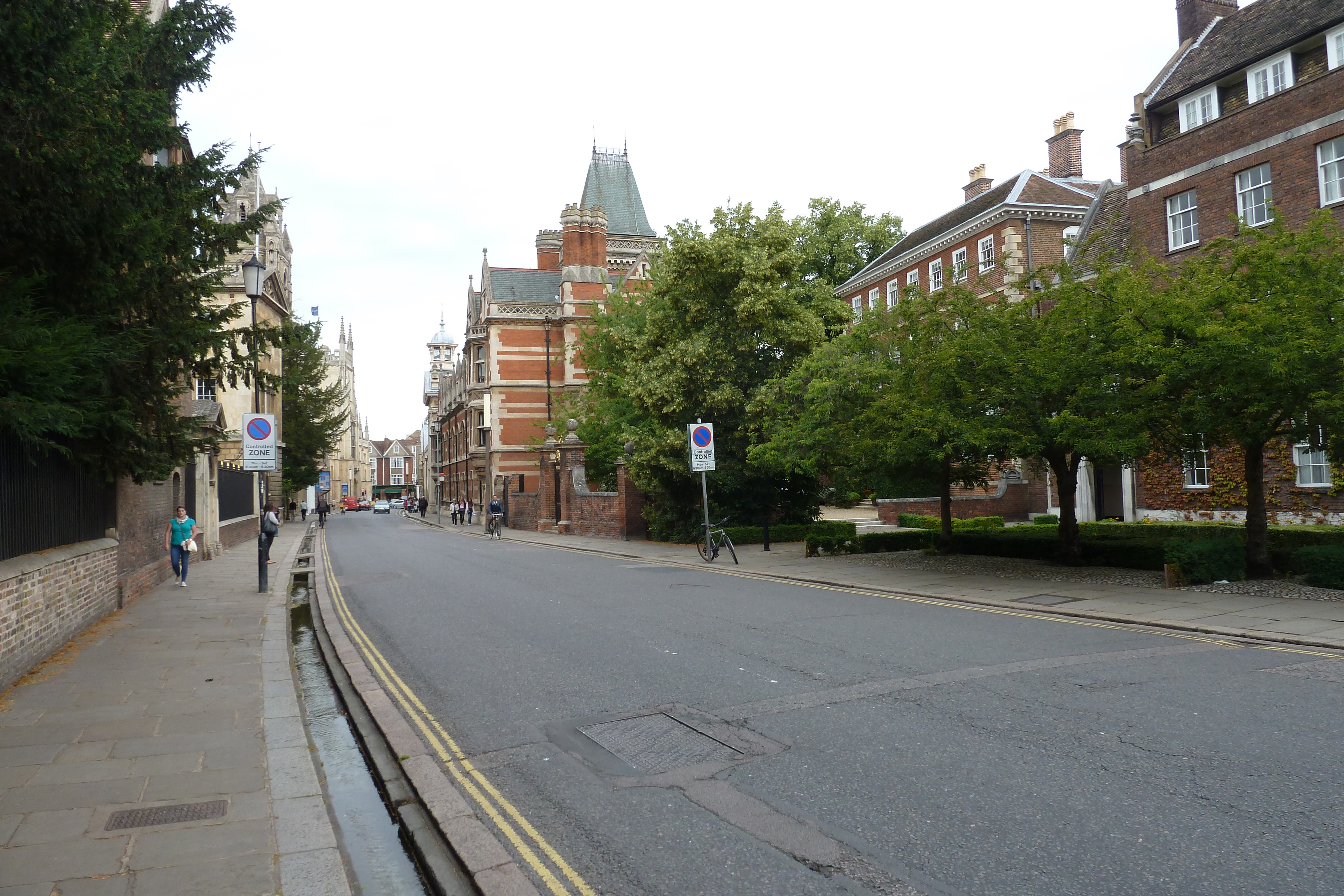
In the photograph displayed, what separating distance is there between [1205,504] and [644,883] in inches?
944

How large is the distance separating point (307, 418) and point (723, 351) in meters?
36.5

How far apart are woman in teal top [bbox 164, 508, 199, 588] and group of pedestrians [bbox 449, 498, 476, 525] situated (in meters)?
32.8

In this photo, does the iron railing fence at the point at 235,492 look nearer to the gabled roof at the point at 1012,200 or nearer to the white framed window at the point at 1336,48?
the gabled roof at the point at 1012,200

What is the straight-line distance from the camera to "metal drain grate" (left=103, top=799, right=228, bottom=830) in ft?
15.6

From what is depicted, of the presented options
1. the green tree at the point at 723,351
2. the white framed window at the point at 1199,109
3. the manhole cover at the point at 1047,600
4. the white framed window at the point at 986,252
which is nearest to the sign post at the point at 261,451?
the green tree at the point at 723,351

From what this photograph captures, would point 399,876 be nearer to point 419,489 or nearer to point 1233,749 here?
point 1233,749

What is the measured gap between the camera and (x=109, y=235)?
880 centimetres

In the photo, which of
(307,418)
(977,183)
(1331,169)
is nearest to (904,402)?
(1331,169)

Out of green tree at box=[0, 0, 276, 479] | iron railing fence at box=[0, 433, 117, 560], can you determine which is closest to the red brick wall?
green tree at box=[0, 0, 276, 479]

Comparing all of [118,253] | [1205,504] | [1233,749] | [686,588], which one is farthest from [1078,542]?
[118,253]

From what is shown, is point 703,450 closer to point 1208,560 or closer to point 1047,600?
point 1047,600

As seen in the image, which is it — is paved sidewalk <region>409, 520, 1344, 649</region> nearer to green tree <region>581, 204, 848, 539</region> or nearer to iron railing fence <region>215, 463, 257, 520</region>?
green tree <region>581, 204, 848, 539</region>

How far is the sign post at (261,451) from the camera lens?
16.5m

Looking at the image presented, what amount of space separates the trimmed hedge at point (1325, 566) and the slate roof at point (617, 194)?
57.1m
